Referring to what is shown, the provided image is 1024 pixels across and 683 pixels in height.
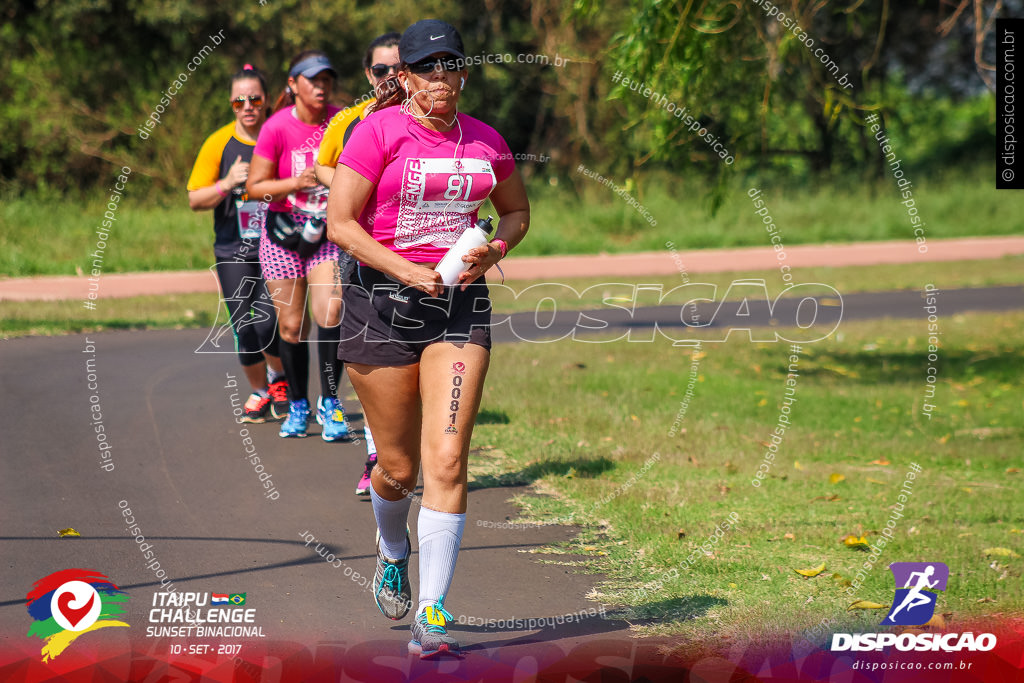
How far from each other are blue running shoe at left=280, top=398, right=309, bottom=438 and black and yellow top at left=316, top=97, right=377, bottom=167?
1904mm

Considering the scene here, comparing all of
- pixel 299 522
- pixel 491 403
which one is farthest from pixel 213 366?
pixel 299 522

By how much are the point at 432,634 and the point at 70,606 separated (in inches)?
58.8

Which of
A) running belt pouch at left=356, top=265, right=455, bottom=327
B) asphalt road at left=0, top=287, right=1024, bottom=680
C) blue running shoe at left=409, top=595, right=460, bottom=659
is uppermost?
running belt pouch at left=356, top=265, right=455, bottom=327

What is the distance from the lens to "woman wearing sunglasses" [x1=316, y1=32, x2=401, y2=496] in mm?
6289

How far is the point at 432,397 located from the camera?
4379 mm

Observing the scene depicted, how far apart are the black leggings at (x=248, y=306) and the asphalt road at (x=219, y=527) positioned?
586 millimetres

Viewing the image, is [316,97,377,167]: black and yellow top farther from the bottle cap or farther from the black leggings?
the bottle cap

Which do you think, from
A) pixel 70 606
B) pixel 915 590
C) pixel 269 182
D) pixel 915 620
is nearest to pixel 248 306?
pixel 269 182

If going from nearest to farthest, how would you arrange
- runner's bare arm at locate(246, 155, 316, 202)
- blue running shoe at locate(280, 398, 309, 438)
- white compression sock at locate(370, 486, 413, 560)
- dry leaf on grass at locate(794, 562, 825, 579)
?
white compression sock at locate(370, 486, 413, 560)
dry leaf on grass at locate(794, 562, 825, 579)
runner's bare arm at locate(246, 155, 316, 202)
blue running shoe at locate(280, 398, 309, 438)

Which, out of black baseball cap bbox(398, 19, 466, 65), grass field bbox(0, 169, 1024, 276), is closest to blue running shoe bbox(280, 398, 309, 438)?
black baseball cap bbox(398, 19, 466, 65)

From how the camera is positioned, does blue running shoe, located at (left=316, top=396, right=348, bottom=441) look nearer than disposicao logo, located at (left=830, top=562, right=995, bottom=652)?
No

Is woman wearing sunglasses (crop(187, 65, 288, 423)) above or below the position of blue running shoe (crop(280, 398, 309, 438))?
above

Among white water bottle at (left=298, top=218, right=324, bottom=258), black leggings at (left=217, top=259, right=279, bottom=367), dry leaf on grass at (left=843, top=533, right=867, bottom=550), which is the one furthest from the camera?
black leggings at (left=217, top=259, right=279, bottom=367)

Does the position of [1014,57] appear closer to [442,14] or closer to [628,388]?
[628,388]
